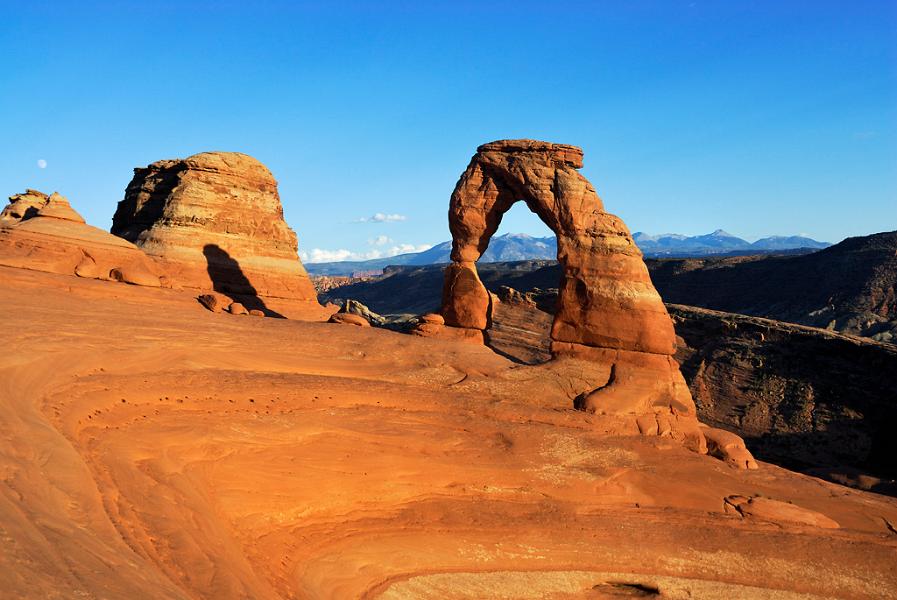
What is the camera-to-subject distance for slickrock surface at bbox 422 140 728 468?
15.4m

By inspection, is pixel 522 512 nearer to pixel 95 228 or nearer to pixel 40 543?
pixel 40 543

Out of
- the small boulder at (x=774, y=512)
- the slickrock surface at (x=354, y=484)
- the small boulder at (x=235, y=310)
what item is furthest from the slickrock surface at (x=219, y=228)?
the small boulder at (x=774, y=512)

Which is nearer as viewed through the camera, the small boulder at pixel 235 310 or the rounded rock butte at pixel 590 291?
the rounded rock butte at pixel 590 291

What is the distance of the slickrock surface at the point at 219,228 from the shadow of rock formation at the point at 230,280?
43 millimetres

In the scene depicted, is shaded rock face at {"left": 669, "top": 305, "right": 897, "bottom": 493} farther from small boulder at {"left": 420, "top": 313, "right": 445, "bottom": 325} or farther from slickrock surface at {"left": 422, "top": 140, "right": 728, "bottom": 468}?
small boulder at {"left": 420, "top": 313, "right": 445, "bottom": 325}

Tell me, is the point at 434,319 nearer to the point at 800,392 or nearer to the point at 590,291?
the point at 590,291

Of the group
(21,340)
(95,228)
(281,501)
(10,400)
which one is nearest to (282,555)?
(281,501)

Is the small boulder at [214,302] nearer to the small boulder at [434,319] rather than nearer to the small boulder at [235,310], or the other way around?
the small boulder at [235,310]

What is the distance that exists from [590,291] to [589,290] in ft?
0.12

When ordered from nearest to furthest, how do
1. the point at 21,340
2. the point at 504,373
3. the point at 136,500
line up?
the point at 136,500 < the point at 21,340 < the point at 504,373

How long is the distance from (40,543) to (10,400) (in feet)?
14.1

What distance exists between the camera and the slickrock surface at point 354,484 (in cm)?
665

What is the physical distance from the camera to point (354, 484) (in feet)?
33.5

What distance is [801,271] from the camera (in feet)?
211
